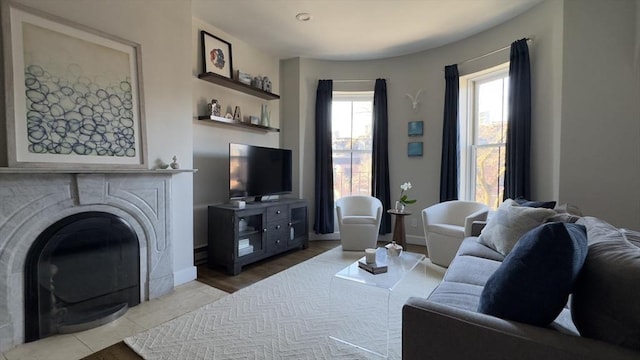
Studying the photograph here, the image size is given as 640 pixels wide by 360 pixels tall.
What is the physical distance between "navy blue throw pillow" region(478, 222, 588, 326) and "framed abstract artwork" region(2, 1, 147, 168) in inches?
103

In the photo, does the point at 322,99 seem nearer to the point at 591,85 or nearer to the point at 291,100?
the point at 291,100

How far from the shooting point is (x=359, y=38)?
386 cm

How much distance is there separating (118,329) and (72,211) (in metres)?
0.89

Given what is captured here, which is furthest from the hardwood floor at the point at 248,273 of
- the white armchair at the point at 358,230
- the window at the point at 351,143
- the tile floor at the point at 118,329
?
the window at the point at 351,143

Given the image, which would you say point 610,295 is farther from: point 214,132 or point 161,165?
point 214,132

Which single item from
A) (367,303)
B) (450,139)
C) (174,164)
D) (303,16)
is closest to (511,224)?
(367,303)

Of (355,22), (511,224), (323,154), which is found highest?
(355,22)

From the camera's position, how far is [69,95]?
6.84 feet

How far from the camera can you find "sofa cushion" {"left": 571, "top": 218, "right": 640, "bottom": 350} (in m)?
0.87

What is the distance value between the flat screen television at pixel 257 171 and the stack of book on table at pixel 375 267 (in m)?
1.83

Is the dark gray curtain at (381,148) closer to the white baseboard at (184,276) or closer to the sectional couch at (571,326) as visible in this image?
the white baseboard at (184,276)

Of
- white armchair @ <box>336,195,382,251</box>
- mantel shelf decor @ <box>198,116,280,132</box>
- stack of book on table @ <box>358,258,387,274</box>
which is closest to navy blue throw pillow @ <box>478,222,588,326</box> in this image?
stack of book on table @ <box>358,258,387,274</box>

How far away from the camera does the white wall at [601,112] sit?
2.37 m

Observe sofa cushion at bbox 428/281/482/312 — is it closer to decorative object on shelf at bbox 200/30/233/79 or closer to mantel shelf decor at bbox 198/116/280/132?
mantel shelf decor at bbox 198/116/280/132
